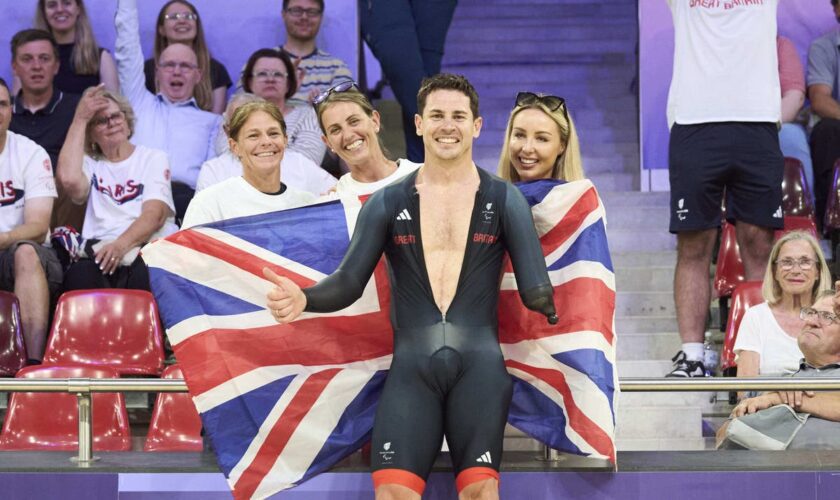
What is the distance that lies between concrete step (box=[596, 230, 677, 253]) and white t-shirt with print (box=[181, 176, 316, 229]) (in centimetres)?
366

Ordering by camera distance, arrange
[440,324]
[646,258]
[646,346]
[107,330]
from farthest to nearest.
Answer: [646,258] → [646,346] → [107,330] → [440,324]

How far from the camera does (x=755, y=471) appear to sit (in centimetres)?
400

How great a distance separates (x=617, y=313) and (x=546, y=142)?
311cm

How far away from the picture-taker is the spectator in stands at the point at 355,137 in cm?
470

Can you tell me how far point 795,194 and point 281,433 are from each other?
425 cm

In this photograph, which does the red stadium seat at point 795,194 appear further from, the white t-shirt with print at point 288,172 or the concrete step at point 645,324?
the white t-shirt with print at point 288,172

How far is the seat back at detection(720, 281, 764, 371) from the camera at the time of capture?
18.8 ft

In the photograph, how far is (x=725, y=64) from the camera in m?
6.05

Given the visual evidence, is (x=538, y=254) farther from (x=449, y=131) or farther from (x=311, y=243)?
(x=311, y=243)

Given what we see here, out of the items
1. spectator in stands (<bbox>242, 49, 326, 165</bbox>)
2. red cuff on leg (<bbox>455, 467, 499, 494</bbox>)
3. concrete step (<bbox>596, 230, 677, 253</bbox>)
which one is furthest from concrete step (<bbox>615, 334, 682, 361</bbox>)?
red cuff on leg (<bbox>455, 467, 499, 494</bbox>)

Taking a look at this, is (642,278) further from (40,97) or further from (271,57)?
(40,97)

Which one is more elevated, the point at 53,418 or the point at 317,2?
the point at 317,2

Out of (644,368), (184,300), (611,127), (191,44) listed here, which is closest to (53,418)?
(184,300)

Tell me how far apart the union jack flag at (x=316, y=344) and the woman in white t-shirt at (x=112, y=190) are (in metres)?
2.67
